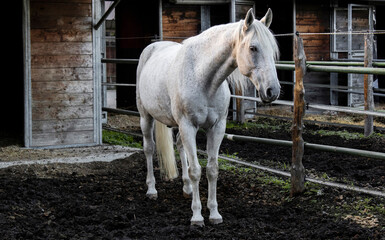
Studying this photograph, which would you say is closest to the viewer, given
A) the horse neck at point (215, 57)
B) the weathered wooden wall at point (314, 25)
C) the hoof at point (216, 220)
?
the horse neck at point (215, 57)

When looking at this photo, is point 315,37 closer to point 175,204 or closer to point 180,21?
point 180,21

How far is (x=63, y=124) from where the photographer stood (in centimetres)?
823

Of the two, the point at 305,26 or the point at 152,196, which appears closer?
the point at 152,196

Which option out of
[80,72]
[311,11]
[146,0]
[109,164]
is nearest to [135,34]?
[146,0]

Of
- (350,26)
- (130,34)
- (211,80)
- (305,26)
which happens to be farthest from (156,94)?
(350,26)

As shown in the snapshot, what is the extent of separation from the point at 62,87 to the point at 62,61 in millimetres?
357

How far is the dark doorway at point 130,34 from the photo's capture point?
12.4 meters

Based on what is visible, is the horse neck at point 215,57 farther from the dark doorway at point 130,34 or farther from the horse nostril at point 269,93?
the dark doorway at point 130,34

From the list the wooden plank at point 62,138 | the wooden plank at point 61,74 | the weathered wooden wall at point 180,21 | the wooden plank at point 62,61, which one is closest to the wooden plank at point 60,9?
the wooden plank at point 62,61

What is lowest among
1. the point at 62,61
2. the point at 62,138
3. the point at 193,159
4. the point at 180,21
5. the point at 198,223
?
the point at 198,223

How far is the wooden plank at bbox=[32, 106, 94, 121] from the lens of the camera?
8.04m

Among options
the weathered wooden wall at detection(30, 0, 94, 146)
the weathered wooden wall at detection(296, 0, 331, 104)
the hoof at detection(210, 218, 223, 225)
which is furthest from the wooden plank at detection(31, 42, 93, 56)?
the weathered wooden wall at detection(296, 0, 331, 104)

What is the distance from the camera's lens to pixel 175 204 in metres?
5.12

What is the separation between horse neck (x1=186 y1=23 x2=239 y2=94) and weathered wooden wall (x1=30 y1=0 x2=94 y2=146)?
13.1 ft
